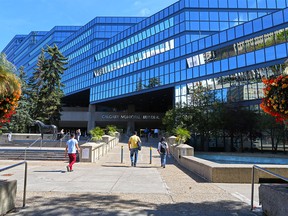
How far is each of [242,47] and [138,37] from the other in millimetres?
22434

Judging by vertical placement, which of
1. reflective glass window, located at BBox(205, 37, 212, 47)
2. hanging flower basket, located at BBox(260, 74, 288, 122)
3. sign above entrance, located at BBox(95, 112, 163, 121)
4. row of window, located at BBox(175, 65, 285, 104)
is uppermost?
reflective glass window, located at BBox(205, 37, 212, 47)

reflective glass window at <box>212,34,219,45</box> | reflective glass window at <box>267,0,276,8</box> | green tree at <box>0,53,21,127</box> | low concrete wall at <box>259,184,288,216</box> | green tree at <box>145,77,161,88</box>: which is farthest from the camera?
green tree at <box>145,77,161,88</box>

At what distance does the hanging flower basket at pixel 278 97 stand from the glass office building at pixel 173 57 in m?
27.0

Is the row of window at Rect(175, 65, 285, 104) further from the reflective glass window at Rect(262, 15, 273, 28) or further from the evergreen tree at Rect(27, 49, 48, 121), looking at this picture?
the evergreen tree at Rect(27, 49, 48, 121)

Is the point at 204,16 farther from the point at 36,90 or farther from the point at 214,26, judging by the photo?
the point at 36,90

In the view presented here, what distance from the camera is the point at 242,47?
1340 inches

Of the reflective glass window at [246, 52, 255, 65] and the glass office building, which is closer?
the reflective glass window at [246, 52, 255, 65]

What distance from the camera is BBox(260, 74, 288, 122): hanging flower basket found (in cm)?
476

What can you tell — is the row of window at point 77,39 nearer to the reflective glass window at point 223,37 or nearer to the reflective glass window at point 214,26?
the reflective glass window at point 214,26

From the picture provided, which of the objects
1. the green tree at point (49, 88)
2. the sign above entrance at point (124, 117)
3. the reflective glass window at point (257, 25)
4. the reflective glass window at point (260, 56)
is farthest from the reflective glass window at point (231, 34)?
the sign above entrance at point (124, 117)

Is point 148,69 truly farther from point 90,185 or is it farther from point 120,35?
point 90,185

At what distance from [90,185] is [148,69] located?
3967cm

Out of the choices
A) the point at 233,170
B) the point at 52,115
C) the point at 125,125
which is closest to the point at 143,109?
the point at 125,125

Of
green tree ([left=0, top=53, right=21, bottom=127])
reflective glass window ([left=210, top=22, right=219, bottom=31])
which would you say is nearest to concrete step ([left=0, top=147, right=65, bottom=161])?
green tree ([left=0, top=53, right=21, bottom=127])
